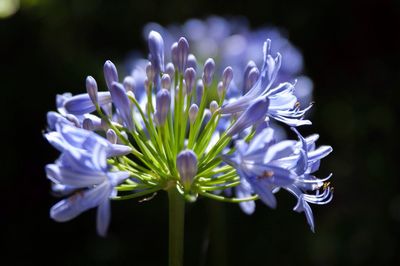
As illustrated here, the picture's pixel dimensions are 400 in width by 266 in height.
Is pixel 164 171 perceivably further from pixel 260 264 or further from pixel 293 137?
pixel 293 137

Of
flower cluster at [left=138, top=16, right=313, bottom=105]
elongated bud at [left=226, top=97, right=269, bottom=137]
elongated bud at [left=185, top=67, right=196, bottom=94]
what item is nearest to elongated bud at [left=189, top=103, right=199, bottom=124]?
elongated bud at [left=185, top=67, right=196, bottom=94]

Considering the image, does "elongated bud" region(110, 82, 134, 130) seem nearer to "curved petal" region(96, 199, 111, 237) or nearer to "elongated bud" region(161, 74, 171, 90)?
"elongated bud" region(161, 74, 171, 90)

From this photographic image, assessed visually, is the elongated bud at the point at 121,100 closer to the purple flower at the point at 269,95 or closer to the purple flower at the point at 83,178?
the purple flower at the point at 83,178

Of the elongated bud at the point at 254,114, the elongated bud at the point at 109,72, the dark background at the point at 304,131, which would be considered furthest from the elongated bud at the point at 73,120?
the dark background at the point at 304,131

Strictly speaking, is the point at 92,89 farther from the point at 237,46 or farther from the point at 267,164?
the point at 237,46

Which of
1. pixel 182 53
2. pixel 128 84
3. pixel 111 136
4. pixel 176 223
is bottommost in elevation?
pixel 176 223

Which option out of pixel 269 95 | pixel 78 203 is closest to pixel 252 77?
pixel 269 95
